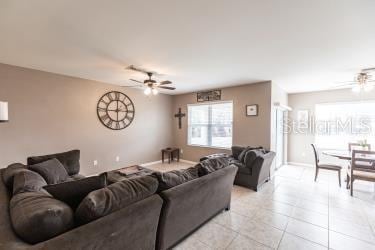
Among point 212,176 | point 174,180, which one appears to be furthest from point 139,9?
point 212,176

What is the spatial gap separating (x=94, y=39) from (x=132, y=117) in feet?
10.3

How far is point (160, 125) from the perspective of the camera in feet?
20.3

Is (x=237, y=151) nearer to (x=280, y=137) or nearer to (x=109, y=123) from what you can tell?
(x=280, y=137)

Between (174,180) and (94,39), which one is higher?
(94,39)

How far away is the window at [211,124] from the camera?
537 centimetres

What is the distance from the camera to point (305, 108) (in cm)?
566

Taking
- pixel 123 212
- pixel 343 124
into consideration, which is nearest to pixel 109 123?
pixel 123 212

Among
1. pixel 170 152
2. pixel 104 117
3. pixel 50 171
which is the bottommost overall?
pixel 170 152

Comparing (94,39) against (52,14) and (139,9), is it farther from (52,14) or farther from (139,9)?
(139,9)

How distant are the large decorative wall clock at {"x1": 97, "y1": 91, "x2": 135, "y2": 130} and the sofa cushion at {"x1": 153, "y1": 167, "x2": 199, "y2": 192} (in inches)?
138

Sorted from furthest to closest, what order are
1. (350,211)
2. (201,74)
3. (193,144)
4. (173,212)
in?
(193,144) → (201,74) → (350,211) → (173,212)

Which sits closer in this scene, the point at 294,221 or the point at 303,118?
the point at 294,221

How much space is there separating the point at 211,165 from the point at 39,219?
181 cm

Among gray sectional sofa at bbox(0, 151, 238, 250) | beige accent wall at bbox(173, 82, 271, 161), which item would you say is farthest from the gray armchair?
gray sectional sofa at bbox(0, 151, 238, 250)
